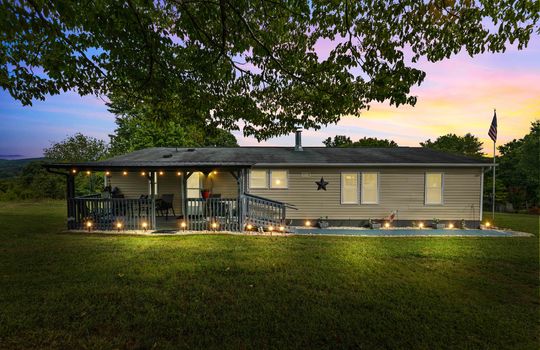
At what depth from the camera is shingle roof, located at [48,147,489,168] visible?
1011 cm

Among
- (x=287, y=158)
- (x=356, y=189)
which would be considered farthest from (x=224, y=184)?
(x=356, y=189)

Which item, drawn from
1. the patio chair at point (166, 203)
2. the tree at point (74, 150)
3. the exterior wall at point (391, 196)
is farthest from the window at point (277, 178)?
the tree at point (74, 150)

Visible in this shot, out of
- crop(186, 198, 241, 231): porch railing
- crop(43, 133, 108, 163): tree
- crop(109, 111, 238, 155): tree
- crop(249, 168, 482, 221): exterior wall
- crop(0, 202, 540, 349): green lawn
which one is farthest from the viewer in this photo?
crop(43, 133, 108, 163): tree

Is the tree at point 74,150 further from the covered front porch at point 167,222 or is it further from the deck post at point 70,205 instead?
the covered front porch at point 167,222

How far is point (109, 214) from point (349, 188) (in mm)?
10398

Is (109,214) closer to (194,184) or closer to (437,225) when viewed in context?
(194,184)

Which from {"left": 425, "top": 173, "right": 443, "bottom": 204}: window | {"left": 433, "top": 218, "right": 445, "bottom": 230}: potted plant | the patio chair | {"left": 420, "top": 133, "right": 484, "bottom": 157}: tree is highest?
{"left": 420, "top": 133, "right": 484, "bottom": 157}: tree

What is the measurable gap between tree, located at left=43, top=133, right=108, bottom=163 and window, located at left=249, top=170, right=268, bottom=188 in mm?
22344

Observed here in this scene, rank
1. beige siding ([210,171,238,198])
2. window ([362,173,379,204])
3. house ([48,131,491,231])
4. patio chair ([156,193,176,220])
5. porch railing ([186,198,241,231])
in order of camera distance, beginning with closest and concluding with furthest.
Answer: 1. porch railing ([186,198,241,231])
2. patio chair ([156,193,176,220])
3. house ([48,131,491,231])
4. window ([362,173,379,204])
5. beige siding ([210,171,238,198])

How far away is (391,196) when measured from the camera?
1180 cm

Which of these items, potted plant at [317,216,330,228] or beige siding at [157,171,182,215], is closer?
potted plant at [317,216,330,228]

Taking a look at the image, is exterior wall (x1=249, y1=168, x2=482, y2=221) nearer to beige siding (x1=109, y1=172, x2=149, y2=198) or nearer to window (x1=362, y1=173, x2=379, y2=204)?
window (x1=362, y1=173, x2=379, y2=204)

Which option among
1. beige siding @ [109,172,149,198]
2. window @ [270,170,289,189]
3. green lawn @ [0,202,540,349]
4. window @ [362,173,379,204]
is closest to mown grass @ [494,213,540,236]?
green lawn @ [0,202,540,349]

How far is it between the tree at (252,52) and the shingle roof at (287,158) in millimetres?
3704
